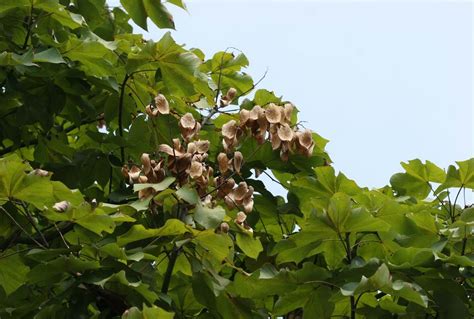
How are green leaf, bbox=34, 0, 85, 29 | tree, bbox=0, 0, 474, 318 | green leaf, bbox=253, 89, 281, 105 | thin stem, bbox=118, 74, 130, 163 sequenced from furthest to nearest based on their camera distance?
green leaf, bbox=253, 89, 281, 105, thin stem, bbox=118, 74, 130, 163, green leaf, bbox=34, 0, 85, 29, tree, bbox=0, 0, 474, 318

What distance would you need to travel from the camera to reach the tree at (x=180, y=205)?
8.19 ft

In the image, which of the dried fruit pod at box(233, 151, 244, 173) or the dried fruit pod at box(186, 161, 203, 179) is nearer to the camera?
the dried fruit pod at box(186, 161, 203, 179)

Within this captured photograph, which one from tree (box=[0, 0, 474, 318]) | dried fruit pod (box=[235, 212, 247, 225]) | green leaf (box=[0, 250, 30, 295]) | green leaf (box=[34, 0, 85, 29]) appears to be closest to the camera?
tree (box=[0, 0, 474, 318])

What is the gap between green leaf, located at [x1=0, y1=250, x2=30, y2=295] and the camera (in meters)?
2.75

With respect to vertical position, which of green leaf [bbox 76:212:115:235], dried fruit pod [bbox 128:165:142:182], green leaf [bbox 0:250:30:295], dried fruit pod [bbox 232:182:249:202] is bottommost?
green leaf [bbox 0:250:30:295]

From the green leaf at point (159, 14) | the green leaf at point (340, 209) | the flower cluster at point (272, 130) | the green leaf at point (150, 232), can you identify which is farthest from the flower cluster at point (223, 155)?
the green leaf at point (159, 14)

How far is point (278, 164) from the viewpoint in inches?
121

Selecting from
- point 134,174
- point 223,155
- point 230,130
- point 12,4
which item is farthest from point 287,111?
point 12,4

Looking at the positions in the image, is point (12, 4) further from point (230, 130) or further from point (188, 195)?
point (188, 195)

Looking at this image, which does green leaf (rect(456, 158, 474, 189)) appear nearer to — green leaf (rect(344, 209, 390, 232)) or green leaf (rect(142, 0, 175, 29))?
green leaf (rect(344, 209, 390, 232))

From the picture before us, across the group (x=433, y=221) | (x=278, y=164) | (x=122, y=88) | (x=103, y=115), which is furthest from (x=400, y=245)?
(x=103, y=115)

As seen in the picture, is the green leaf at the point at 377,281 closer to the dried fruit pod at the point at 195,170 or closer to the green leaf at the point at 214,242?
the green leaf at the point at 214,242

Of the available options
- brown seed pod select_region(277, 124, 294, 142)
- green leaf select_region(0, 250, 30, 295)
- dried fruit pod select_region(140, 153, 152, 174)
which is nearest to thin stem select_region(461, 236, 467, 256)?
brown seed pod select_region(277, 124, 294, 142)

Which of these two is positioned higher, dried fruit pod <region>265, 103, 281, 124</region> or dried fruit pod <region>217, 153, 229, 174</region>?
dried fruit pod <region>265, 103, 281, 124</region>
